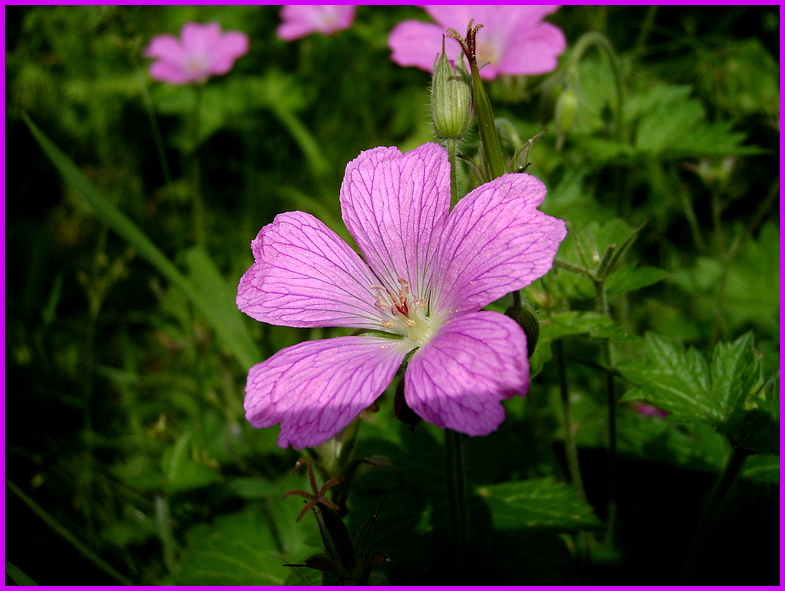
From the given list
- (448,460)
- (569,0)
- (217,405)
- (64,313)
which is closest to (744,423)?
(448,460)

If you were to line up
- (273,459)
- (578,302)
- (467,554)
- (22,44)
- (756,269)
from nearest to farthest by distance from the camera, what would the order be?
1. (467,554)
2. (578,302)
3. (273,459)
4. (756,269)
5. (22,44)

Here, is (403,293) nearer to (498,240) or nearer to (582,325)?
(498,240)

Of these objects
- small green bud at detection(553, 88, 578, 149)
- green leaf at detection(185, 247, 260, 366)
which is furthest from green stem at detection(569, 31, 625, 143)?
green leaf at detection(185, 247, 260, 366)

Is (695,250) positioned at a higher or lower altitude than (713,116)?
lower

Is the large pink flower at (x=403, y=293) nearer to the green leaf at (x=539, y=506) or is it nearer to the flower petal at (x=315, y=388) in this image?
the flower petal at (x=315, y=388)

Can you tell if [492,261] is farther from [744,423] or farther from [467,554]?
[467,554]

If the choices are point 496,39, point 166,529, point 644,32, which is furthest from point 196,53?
point 166,529

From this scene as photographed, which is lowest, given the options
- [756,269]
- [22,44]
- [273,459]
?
[756,269]

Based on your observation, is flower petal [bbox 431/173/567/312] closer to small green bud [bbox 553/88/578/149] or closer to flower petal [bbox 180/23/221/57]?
small green bud [bbox 553/88/578/149]
